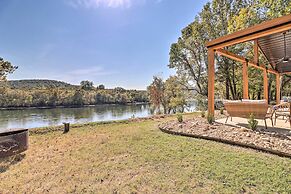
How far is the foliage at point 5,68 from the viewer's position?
28.3 feet

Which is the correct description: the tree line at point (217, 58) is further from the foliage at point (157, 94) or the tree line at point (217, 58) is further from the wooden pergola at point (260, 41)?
the wooden pergola at point (260, 41)

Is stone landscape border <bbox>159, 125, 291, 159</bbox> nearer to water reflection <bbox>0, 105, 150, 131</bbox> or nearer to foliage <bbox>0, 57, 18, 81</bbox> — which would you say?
foliage <bbox>0, 57, 18, 81</bbox>

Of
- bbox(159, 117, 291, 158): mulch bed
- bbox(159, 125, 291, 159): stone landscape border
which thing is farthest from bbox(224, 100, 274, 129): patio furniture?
bbox(159, 125, 291, 159): stone landscape border

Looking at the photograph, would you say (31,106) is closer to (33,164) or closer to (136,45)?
(136,45)

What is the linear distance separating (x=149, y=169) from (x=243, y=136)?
229 centimetres

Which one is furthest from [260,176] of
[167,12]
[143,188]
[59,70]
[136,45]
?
[59,70]

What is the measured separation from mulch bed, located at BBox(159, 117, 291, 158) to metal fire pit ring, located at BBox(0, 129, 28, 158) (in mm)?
3426

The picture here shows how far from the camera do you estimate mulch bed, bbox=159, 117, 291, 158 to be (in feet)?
9.90

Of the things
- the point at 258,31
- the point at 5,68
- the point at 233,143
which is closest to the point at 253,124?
the point at 233,143

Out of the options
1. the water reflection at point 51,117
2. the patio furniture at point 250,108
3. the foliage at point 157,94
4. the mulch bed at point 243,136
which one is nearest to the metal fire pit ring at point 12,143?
the mulch bed at point 243,136

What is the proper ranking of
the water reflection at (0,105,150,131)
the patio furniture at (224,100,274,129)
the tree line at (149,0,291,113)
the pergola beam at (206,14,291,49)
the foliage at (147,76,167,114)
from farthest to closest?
the foliage at (147,76,167,114) → the water reflection at (0,105,150,131) → the tree line at (149,0,291,113) → the patio furniture at (224,100,274,129) → the pergola beam at (206,14,291,49)

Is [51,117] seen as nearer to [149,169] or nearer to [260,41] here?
[149,169]

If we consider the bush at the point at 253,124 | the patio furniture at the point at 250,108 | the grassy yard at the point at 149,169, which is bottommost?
the grassy yard at the point at 149,169

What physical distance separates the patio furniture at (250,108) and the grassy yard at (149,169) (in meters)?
1.58
